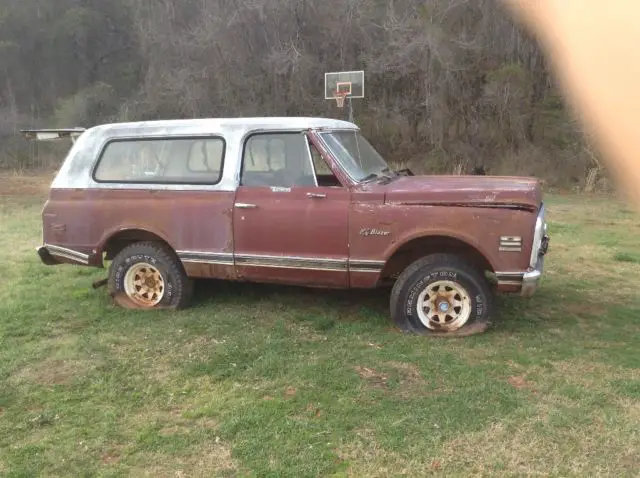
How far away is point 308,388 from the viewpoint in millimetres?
4145

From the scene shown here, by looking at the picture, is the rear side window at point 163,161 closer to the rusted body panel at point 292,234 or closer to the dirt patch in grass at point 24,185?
the rusted body panel at point 292,234

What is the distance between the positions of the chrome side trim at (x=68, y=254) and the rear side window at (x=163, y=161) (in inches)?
29.5

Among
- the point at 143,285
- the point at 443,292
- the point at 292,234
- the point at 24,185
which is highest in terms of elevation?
the point at 292,234

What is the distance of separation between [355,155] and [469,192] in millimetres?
1198

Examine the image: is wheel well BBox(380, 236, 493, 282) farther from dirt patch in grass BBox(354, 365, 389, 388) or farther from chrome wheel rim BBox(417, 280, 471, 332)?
dirt patch in grass BBox(354, 365, 389, 388)

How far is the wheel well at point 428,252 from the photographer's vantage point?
5.06 metres

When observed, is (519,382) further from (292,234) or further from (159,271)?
(159,271)

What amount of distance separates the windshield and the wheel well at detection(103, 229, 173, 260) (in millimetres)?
1857

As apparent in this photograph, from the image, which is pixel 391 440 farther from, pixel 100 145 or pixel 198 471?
pixel 100 145

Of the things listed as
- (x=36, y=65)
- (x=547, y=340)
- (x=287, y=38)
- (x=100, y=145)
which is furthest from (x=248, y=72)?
(x=547, y=340)

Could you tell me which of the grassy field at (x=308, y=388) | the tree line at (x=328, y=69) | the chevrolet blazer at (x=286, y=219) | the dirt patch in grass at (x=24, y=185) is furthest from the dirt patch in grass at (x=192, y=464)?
the tree line at (x=328, y=69)

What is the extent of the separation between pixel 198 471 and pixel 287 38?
1041 inches

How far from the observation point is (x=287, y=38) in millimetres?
27578

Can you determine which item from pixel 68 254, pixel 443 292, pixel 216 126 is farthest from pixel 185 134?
pixel 443 292
